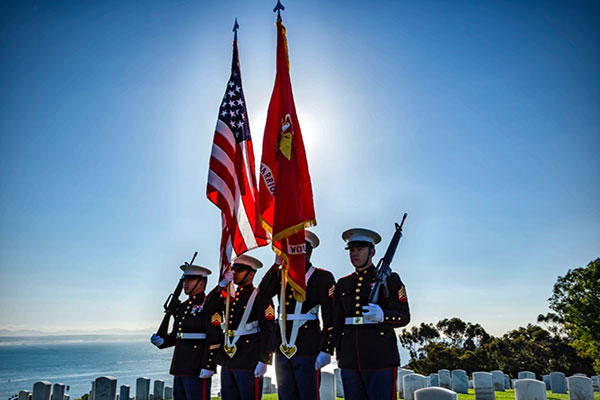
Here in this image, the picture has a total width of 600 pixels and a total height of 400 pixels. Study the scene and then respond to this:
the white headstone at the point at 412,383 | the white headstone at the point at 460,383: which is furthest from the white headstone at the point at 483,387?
the white headstone at the point at 460,383

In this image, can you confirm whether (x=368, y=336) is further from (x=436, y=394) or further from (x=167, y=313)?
(x=167, y=313)

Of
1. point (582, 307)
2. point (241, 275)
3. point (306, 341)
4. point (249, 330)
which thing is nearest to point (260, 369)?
point (249, 330)

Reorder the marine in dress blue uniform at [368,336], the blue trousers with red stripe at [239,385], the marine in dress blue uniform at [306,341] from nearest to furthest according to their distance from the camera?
the marine in dress blue uniform at [368,336], the marine in dress blue uniform at [306,341], the blue trousers with red stripe at [239,385]

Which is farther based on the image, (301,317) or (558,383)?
(558,383)

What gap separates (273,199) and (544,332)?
38165 millimetres

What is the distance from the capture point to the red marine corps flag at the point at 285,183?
472cm

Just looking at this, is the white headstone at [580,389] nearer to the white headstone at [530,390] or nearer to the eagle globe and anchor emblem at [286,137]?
the white headstone at [530,390]

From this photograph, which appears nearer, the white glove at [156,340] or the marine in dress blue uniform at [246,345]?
the marine in dress blue uniform at [246,345]

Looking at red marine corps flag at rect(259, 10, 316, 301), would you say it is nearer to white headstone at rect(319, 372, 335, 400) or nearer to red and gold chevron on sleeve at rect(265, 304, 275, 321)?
red and gold chevron on sleeve at rect(265, 304, 275, 321)

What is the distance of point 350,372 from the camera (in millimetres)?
4297

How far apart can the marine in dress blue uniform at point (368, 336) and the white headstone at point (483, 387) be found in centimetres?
758

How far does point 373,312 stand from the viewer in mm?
4023

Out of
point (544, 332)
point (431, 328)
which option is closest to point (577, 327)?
point (544, 332)

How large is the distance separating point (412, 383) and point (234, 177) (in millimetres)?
6994
